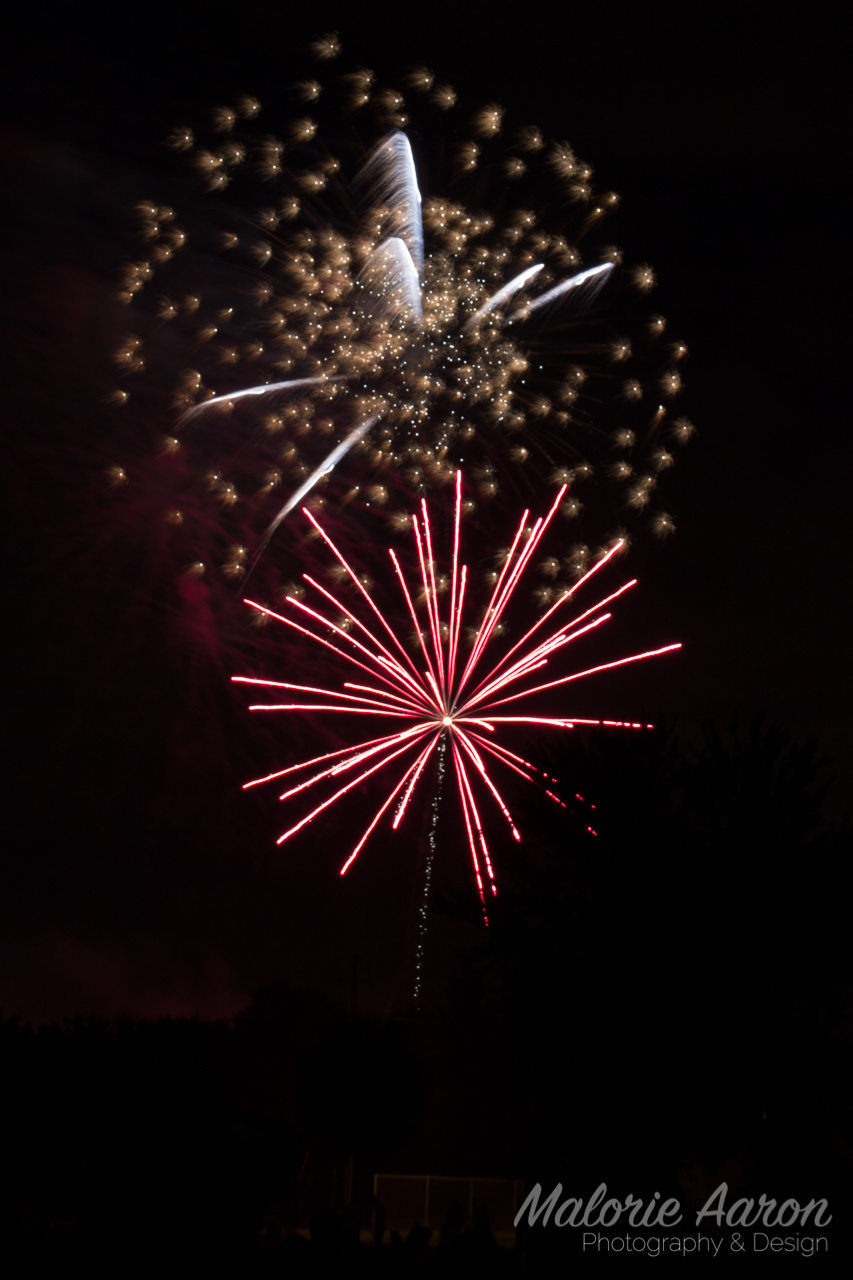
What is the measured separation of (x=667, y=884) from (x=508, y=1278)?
34.6 feet

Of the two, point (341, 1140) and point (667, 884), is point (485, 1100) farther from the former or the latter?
point (341, 1140)

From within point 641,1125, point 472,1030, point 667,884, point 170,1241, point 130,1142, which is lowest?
point 170,1241

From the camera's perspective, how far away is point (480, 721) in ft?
60.1

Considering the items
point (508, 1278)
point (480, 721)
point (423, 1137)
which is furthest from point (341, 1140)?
point (508, 1278)

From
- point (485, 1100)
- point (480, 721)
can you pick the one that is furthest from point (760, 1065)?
point (480, 721)

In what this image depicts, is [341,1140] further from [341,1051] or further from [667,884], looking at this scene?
[667,884]

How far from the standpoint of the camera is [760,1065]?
1920 cm

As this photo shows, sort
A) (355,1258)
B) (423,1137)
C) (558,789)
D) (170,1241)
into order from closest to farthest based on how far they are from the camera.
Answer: (170,1241) < (355,1258) < (558,789) < (423,1137)

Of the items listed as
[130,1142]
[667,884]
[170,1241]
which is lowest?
[170,1241]

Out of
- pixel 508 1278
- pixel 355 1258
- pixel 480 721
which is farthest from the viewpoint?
pixel 480 721

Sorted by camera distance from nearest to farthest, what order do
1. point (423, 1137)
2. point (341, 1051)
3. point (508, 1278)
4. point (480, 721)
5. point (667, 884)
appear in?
point (508, 1278) → point (480, 721) → point (667, 884) → point (423, 1137) → point (341, 1051)

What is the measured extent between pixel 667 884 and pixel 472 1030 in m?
4.38

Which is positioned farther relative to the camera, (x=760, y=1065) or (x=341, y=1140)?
(x=341, y=1140)

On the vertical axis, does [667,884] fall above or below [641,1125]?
above
